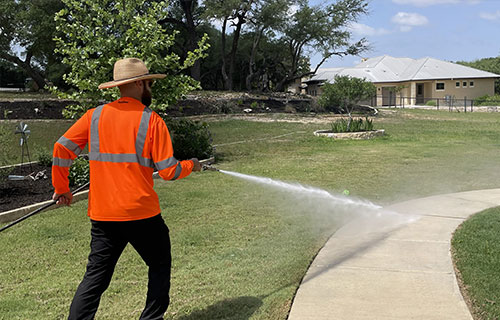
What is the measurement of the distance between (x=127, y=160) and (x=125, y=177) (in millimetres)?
→ 114

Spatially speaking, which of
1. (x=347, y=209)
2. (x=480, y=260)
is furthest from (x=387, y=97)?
(x=480, y=260)

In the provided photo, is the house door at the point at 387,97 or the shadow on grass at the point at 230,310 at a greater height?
the house door at the point at 387,97

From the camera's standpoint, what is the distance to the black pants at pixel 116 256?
348cm

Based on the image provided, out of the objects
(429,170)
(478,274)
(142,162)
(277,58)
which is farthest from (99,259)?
(277,58)

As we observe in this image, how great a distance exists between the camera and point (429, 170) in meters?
11.9

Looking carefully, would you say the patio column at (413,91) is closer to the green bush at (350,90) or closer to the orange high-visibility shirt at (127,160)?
the green bush at (350,90)

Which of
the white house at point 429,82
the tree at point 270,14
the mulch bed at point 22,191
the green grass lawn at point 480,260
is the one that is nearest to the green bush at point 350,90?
the mulch bed at point 22,191

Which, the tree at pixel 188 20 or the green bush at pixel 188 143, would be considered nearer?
the green bush at pixel 188 143

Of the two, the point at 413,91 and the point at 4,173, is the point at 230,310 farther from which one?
the point at 413,91

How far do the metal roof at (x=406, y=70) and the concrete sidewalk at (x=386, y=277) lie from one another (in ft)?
162

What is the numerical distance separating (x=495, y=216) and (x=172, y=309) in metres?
4.86

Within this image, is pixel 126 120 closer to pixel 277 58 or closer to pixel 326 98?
pixel 326 98

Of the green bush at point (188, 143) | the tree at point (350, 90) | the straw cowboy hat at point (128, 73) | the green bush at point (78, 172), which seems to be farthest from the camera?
the tree at point (350, 90)

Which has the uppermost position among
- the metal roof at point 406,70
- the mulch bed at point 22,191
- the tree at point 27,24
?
the tree at point 27,24
